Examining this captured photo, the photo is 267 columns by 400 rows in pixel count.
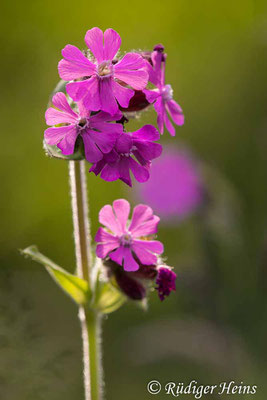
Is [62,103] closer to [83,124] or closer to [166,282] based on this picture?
[83,124]

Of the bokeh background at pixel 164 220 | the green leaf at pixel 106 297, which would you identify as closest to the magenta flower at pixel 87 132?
the green leaf at pixel 106 297

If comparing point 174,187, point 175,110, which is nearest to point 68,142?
point 175,110

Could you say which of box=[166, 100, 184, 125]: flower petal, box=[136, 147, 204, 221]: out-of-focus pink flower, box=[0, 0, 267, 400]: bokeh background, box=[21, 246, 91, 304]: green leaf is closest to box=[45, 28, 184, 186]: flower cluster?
box=[166, 100, 184, 125]: flower petal

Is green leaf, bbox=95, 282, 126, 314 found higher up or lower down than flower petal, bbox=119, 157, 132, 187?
lower down

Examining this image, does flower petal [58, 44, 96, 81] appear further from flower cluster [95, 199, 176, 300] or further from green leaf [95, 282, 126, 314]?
green leaf [95, 282, 126, 314]

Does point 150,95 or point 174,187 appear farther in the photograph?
point 174,187

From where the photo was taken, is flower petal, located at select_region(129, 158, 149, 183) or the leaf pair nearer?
flower petal, located at select_region(129, 158, 149, 183)
